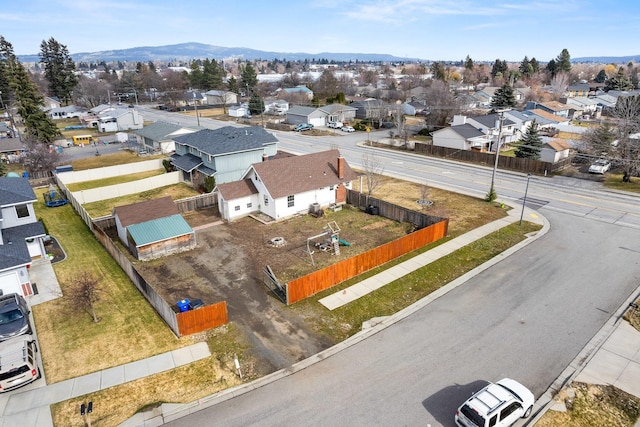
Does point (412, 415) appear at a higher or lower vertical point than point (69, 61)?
lower

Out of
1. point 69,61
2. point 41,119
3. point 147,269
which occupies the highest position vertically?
point 69,61

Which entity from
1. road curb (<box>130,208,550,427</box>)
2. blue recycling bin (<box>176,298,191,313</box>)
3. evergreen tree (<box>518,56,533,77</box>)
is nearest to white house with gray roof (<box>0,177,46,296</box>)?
blue recycling bin (<box>176,298,191,313</box>)

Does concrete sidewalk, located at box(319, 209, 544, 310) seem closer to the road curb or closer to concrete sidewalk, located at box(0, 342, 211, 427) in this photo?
the road curb

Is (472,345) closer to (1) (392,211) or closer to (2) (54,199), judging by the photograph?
(1) (392,211)

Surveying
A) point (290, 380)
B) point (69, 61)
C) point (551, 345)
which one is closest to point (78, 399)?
point (290, 380)

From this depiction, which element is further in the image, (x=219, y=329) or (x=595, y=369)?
(x=219, y=329)

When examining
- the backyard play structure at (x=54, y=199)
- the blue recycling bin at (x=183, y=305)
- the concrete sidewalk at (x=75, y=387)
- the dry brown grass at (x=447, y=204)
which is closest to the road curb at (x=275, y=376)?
the concrete sidewalk at (x=75, y=387)

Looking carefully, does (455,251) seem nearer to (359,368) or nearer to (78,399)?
(359,368)
